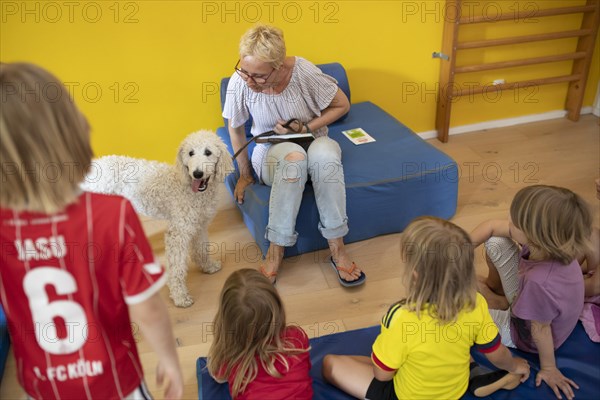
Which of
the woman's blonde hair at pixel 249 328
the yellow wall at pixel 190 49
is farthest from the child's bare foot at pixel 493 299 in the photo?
the yellow wall at pixel 190 49

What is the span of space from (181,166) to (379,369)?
3.60 feet

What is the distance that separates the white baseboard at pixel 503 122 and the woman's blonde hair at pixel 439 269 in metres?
2.14

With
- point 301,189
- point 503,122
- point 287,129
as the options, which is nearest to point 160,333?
point 301,189

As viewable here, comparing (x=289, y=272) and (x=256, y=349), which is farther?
(x=289, y=272)

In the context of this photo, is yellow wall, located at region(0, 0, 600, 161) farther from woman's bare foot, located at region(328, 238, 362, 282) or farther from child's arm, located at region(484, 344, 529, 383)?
child's arm, located at region(484, 344, 529, 383)

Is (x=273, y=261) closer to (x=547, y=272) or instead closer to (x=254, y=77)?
(x=254, y=77)

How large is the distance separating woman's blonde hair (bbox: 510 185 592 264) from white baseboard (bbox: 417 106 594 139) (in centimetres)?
192

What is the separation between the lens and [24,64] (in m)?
0.86

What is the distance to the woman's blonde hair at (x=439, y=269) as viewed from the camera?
1.30 meters

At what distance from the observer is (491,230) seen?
1.81 meters

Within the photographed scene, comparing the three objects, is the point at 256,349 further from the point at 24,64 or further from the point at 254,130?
the point at 254,130

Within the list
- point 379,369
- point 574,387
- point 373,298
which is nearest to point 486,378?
point 574,387

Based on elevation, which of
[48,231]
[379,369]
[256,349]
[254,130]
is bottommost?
[379,369]

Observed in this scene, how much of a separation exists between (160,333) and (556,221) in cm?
109
